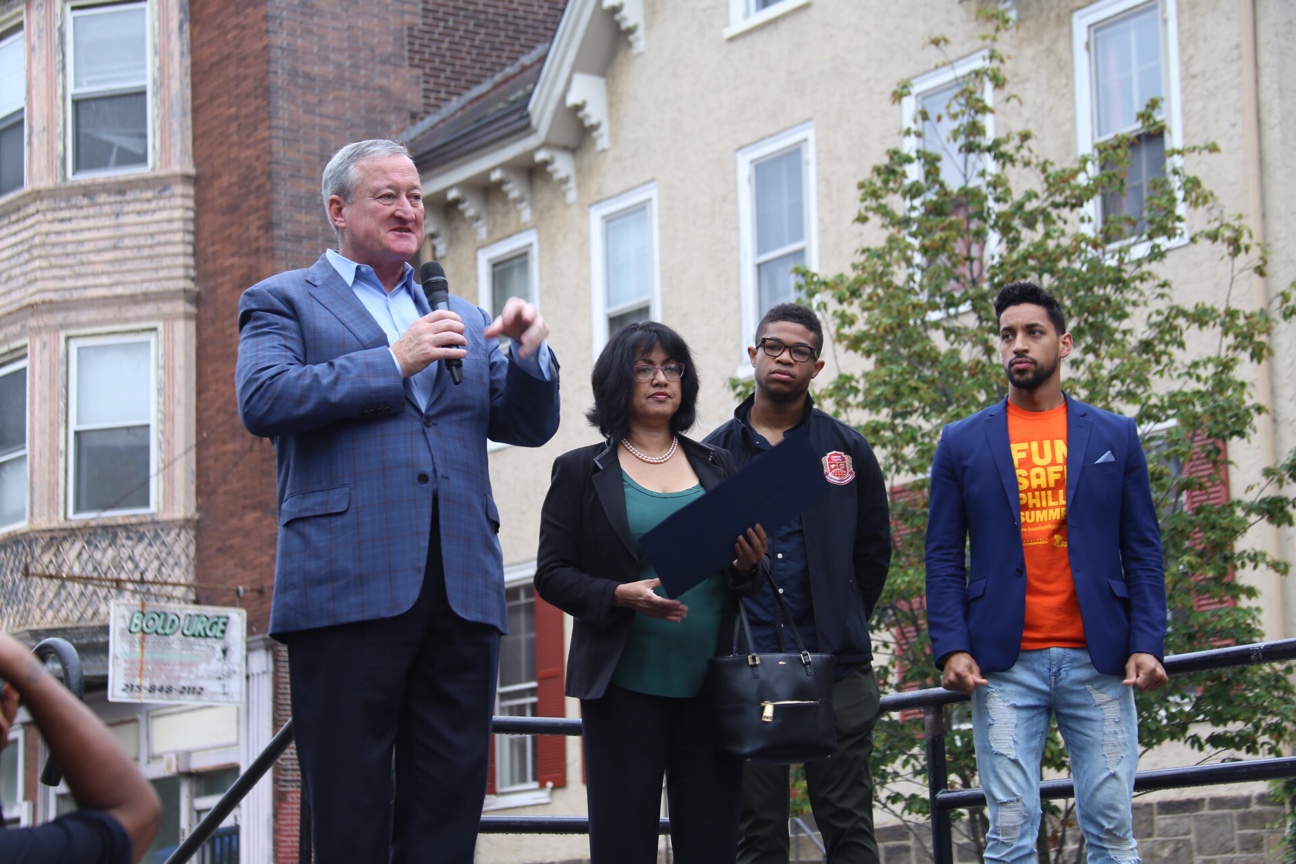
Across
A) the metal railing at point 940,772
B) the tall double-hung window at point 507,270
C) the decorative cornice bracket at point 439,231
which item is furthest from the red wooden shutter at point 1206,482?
the decorative cornice bracket at point 439,231

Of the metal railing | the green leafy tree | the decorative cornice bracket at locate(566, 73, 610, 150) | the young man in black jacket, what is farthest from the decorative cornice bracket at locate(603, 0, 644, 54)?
the young man in black jacket

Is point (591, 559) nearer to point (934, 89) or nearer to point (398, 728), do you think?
point (398, 728)

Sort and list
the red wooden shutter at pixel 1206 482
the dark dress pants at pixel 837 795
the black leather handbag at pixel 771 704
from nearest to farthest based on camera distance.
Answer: the black leather handbag at pixel 771 704, the dark dress pants at pixel 837 795, the red wooden shutter at pixel 1206 482

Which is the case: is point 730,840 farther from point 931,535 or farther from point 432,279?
point 432,279

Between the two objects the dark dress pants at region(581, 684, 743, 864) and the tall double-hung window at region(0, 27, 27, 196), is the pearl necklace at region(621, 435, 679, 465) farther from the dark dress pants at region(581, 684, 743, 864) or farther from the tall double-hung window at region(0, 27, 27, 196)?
the tall double-hung window at region(0, 27, 27, 196)

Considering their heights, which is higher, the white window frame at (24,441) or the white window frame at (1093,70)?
the white window frame at (1093,70)

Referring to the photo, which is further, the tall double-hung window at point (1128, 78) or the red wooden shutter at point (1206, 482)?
the tall double-hung window at point (1128, 78)

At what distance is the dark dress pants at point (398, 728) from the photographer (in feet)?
14.5

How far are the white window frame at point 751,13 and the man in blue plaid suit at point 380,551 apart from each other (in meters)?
12.9

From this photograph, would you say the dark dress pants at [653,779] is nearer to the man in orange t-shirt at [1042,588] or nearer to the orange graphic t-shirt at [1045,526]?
the man in orange t-shirt at [1042,588]

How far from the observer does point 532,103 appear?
18859 mm

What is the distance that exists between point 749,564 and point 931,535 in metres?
0.99

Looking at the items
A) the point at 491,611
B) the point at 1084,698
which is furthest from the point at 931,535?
the point at 491,611

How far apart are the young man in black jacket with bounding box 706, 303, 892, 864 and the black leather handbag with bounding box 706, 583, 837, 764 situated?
1.49ft
